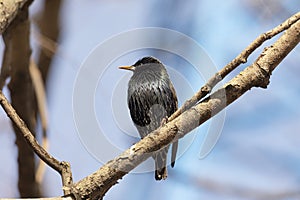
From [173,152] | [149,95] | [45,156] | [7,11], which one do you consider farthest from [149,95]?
[45,156]

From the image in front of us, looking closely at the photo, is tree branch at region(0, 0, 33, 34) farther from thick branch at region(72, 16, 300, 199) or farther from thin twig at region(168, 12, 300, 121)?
thin twig at region(168, 12, 300, 121)

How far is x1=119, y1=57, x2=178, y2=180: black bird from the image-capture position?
9.23 feet

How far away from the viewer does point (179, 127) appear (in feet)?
5.45

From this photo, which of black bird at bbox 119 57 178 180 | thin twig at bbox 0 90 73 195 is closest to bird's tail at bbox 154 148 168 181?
black bird at bbox 119 57 178 180

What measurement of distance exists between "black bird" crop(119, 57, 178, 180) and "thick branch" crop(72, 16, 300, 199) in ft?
3.41

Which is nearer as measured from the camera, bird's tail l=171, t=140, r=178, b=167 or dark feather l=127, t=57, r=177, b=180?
bird's tail l=171, t=140, r=178, b=167

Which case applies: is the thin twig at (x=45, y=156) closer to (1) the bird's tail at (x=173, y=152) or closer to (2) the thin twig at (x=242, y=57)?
(2) the thin twig at (x=242, y=57)

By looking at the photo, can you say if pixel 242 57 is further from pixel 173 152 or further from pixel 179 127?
pixel 173 152

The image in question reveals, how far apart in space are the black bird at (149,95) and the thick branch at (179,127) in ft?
3.41

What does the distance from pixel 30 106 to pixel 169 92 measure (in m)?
0.67

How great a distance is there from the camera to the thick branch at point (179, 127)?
1.59m

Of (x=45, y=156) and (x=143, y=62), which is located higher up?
(x=143, y=62)

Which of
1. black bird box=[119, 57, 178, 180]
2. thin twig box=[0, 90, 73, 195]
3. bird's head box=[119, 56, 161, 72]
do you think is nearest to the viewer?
thin twig box=[0, 90, 73, 195]

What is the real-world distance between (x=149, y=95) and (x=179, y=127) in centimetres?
127
